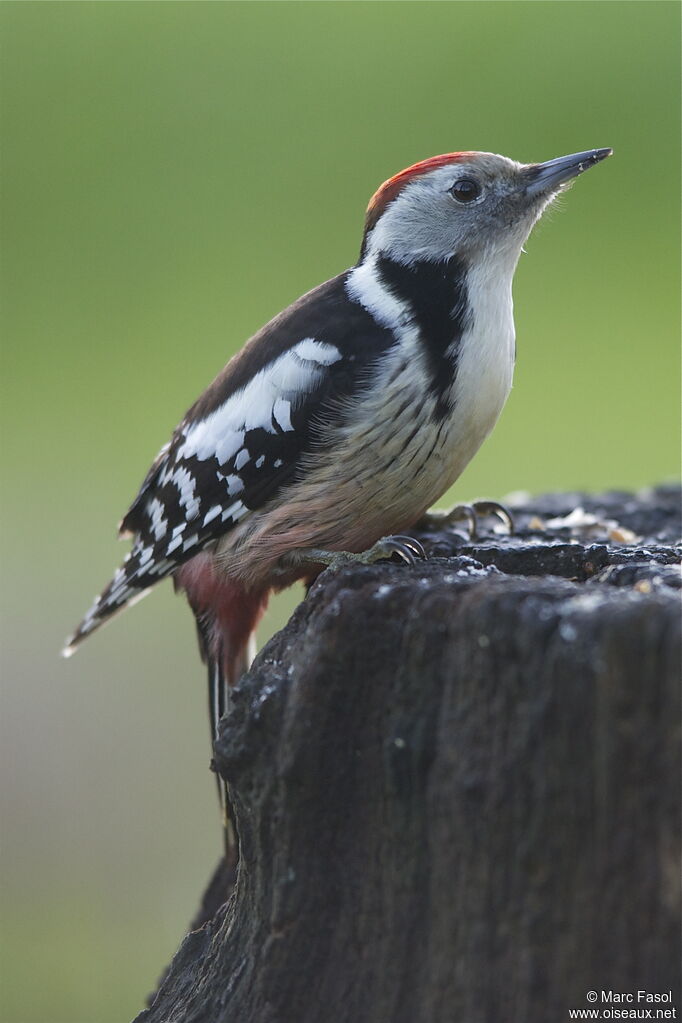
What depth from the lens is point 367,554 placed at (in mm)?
2645

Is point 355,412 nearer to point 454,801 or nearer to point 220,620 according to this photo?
point 220,620

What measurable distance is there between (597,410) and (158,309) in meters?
3.14

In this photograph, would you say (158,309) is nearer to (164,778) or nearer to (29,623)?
(29,623)

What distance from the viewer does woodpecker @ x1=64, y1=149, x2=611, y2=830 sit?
2797mm

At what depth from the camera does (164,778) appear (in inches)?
244

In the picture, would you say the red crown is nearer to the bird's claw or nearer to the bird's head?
the bird's head

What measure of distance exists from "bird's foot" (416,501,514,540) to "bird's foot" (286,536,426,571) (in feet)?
1.47

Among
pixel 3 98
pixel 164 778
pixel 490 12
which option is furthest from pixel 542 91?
pixel 164 778

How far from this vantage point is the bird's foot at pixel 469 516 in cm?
325

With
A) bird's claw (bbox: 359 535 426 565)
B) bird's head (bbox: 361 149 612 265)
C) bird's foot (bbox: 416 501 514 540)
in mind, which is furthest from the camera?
bird's foot (bbox: 416 501 514 540)

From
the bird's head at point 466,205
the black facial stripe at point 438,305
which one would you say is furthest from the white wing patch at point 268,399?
the bird's head at point 466,205

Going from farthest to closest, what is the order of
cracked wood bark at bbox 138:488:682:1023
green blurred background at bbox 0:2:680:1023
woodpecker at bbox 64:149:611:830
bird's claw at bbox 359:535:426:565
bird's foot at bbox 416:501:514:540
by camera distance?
1. green blurred background at bbox 0:2:680:1023
2. bird's foot at bbox 416:501:514:540
3. woodpecker at bbox 64:149:611:830
4. bird's claw at bbox 359:535:426:565
5. cracked wood bark at bbox 138:488:682:1023

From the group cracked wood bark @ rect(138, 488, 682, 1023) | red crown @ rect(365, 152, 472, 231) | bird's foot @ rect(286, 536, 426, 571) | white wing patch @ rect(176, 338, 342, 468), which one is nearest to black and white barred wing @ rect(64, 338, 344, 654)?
white wing patch @ rect(176, 338, 342, 468)

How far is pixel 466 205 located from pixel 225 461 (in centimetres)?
83
